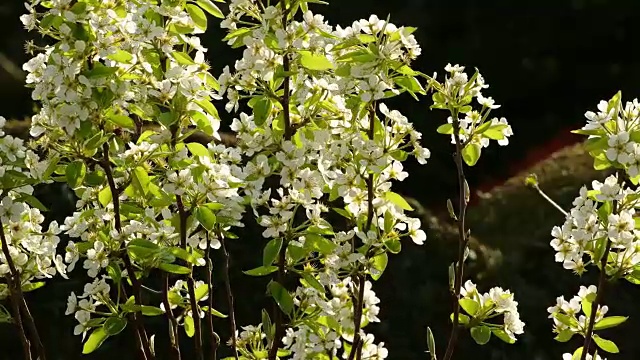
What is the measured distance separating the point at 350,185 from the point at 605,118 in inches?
20.6

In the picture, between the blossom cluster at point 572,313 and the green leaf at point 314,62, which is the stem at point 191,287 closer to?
the green leaf at point 314,62

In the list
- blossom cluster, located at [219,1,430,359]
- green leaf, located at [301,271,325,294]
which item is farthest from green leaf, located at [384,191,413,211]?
green leaf, located at [301,271,325,294]

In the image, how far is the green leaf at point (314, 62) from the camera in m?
1.81

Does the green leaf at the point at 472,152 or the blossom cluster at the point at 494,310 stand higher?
the green leaf at the point at 472,152

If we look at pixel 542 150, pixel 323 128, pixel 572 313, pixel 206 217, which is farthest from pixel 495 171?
pixel 206 217

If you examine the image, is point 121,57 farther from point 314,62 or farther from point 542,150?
point 542,150

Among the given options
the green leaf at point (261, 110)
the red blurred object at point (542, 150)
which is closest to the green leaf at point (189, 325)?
the green leaf at point (261, 110)

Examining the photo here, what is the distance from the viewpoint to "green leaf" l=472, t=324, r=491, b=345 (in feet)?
6.46

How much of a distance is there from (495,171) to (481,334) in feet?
23.7

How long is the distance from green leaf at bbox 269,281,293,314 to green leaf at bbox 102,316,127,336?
321 millimetres

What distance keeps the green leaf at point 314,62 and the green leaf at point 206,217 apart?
34 centimetres

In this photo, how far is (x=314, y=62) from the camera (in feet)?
5.94

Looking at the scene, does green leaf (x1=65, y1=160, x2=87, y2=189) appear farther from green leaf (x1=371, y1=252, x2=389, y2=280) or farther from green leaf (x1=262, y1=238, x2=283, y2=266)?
green leaf (x1=371, y1=252, x2=389, y2=280)

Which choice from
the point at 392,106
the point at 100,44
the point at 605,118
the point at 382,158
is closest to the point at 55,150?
the point at 100,44
